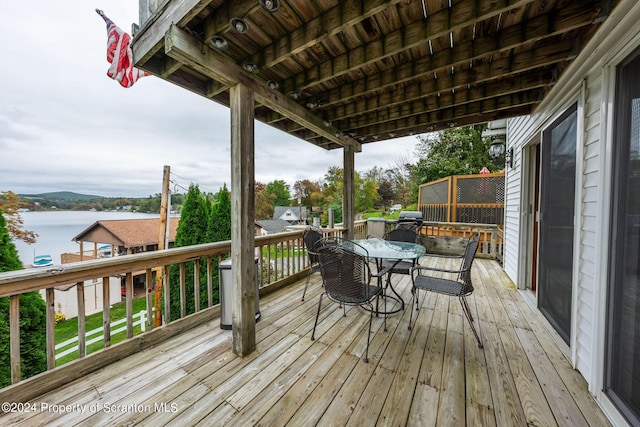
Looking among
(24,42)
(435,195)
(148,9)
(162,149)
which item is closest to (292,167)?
(162,149)

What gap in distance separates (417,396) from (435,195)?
7.93 m

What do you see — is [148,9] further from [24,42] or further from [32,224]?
[24,42]

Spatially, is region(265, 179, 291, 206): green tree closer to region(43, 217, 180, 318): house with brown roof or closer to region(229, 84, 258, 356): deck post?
region(43, 217, 180, 318): house with brown roof

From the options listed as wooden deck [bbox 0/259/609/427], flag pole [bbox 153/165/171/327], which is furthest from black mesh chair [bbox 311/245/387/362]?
flag pole [bbox 153/165/171/327]

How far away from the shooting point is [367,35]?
1.80 m

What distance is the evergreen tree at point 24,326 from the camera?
5.77ft

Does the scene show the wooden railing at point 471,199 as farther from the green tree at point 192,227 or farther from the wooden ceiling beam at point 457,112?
the green tree at point 192,227

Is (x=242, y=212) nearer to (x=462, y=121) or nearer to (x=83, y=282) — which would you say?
(x=83, y=282)

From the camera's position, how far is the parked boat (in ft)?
5.06

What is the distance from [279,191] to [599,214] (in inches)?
1221

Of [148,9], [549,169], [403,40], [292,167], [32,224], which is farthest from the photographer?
[292,167]

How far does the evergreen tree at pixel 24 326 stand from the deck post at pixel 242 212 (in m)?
1.70

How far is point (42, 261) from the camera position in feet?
5.14

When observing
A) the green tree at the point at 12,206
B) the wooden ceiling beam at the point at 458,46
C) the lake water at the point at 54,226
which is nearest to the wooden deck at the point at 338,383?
the wooden ceiling beam at the point at 458,46
